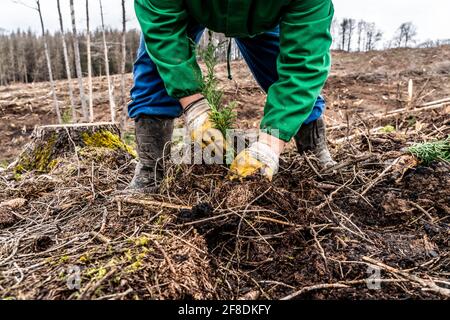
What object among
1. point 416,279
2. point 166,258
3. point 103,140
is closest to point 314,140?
point 416,279

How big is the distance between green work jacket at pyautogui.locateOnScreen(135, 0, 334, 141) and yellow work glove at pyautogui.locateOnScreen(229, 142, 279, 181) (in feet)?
0.36

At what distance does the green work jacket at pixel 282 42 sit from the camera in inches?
72.7

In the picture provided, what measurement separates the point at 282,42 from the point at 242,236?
39.8 inches

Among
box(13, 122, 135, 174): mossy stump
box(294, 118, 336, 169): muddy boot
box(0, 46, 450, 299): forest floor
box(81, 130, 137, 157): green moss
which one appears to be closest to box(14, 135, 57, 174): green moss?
box(13, 122, 135, 174): mossy stump

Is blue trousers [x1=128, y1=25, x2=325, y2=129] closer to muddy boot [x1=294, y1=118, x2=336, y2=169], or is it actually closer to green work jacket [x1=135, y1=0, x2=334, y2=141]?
green work jacket [x1=135, y1=0, x2=334, y2=141]

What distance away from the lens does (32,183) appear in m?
2.82

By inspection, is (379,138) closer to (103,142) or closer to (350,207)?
(350,207)

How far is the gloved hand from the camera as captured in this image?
1.89m

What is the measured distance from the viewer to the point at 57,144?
3.76 metres

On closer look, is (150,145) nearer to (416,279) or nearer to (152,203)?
(152,203)

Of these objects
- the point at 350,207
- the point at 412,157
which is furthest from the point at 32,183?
the point at 412,157

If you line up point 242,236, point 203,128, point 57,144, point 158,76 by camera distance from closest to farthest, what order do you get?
point 242,236 < point 203,128 < point 158,76 < point 57,144

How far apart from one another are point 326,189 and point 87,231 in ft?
4.18
